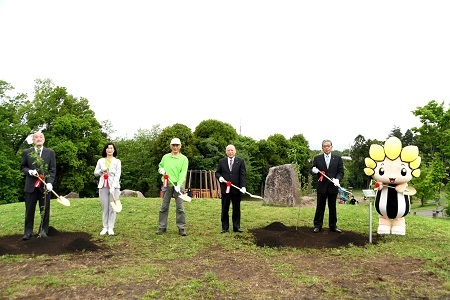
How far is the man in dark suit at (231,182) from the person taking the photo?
9.12m

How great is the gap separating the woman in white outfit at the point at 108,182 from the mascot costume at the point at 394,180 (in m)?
6.03

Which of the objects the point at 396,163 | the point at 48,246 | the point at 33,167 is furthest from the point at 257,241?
the point at 33,167

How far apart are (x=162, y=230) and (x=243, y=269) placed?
3.47 meters

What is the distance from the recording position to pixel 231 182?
9.19 m

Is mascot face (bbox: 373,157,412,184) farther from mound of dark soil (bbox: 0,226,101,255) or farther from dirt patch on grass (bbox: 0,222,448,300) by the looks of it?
mound of dark soil (bbox: 0,226,101,255)

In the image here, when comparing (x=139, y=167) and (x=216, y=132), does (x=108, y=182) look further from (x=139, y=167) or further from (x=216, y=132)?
(x=216, y=132)

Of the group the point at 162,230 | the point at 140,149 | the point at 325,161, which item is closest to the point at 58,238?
the point at 162,230

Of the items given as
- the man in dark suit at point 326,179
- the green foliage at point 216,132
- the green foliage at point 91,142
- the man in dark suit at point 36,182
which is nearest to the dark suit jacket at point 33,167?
the man in dark suit at point 36,182

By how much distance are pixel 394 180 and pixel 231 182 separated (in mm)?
3777

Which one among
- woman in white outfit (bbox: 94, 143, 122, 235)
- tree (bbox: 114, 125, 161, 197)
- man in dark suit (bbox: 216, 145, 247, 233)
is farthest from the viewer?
tree (bbox: 114, 125, 161, 197)

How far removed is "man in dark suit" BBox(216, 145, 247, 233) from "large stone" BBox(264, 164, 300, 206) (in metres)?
7.23

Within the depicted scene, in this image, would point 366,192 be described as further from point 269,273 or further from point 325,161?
point 269,273

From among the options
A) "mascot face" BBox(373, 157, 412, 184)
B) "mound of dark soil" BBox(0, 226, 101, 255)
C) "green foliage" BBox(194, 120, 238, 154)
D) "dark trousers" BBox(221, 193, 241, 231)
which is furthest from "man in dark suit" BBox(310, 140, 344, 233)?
"green foliage" BBox(194, 120, 238, 154)

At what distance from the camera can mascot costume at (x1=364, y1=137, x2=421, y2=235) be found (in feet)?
28.6
